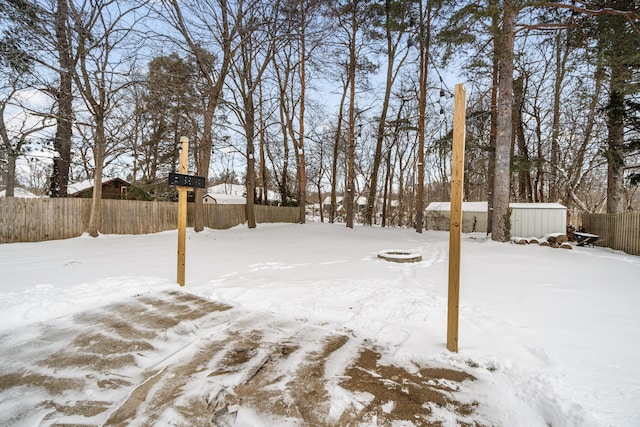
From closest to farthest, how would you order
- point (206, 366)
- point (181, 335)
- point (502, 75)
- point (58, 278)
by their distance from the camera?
point (206, 366) → point (181, 335) → point (58, 278) → point (502, 75)

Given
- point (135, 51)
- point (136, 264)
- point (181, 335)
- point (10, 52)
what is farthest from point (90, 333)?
point (135, 51)

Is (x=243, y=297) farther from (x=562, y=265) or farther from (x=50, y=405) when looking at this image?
(x=562, y=265)

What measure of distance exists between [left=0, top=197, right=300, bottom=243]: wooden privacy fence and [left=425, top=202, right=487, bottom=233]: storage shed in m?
14.0

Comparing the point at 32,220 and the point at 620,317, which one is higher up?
the point at 32,220

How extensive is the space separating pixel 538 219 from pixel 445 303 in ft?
36.1

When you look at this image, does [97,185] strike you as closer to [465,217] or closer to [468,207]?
[465,217]

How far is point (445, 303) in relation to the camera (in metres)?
3.54

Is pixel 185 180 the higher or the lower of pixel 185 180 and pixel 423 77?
the lower

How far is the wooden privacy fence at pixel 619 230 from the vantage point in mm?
8273

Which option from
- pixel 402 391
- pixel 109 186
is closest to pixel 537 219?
pixel 402 391

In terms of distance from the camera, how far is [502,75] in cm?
920

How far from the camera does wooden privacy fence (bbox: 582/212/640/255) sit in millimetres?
8273

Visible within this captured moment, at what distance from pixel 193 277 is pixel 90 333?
6.77ft

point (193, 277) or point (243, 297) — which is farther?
point (193, 277)
